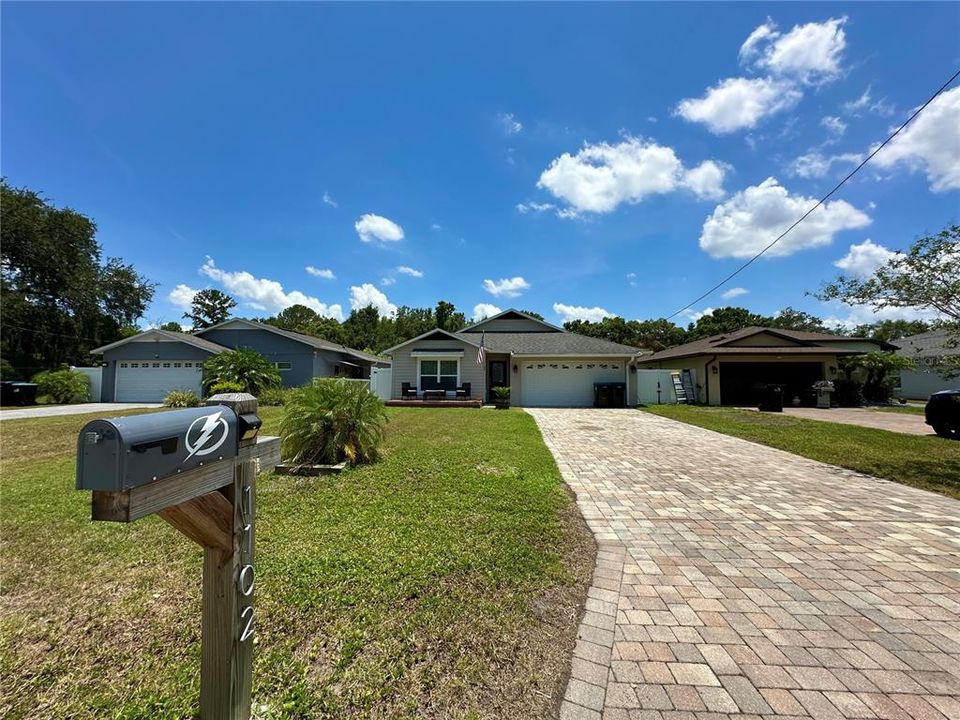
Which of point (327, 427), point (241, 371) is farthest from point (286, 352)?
Answer: point (327, 427)

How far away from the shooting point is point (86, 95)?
9484mm

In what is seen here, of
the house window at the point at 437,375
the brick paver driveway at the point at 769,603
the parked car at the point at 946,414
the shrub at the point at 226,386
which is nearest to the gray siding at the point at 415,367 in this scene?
the house window at the point at 437,375

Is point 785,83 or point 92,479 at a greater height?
point 785,83

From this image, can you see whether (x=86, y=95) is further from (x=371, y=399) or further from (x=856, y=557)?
(x=856, y=557)

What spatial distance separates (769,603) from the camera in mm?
2771

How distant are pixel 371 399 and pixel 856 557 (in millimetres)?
6459

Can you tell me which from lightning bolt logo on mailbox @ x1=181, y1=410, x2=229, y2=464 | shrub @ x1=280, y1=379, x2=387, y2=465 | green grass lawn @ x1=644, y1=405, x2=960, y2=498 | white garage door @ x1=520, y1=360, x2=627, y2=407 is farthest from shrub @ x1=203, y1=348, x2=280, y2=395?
lightning bolt logo on mailbox @ x1=181, y1=410, x2=229, y2=464

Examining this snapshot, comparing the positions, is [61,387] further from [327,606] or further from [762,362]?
[762,362]

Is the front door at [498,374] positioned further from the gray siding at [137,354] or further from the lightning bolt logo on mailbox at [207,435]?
the lightning bolt logo on mailbox at [207,435]

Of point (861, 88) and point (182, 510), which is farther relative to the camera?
point (861, 88)

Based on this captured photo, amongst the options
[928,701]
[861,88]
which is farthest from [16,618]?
[861,88]

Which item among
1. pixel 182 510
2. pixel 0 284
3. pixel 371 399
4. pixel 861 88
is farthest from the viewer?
pixel 0 284

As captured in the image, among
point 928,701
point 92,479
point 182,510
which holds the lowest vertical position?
point 928,701

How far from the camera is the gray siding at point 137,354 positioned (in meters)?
21.0
